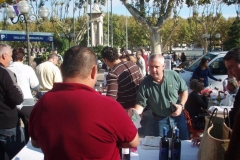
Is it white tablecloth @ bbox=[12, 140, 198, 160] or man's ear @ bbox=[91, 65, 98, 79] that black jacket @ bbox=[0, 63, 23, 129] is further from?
man's ear @ bbox=[91, 65, 98, 79]

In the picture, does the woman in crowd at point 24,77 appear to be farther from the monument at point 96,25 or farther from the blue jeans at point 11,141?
the monument at point 96,25

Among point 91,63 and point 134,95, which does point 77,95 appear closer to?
point 91,63

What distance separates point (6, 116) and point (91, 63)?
2334mm

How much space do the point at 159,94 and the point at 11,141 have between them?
1.97m

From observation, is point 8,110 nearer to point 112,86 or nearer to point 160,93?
point 112,86

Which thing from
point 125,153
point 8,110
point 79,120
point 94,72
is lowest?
point 125,153

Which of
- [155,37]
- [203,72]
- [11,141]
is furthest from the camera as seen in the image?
[155,37]

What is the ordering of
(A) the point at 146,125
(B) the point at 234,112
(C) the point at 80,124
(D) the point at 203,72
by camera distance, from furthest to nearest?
(D) the point at 203,72, (A) the point at 146,125, (B) the point at 234,112, (C) the point at 80,124

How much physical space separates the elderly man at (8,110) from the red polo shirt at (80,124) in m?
1.96

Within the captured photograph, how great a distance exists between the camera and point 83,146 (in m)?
1.82

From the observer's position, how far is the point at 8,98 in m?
3.76

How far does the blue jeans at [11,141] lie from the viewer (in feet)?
12.9

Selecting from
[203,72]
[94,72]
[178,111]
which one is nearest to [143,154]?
[178,111]

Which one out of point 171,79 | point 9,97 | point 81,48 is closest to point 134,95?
point 171,79
